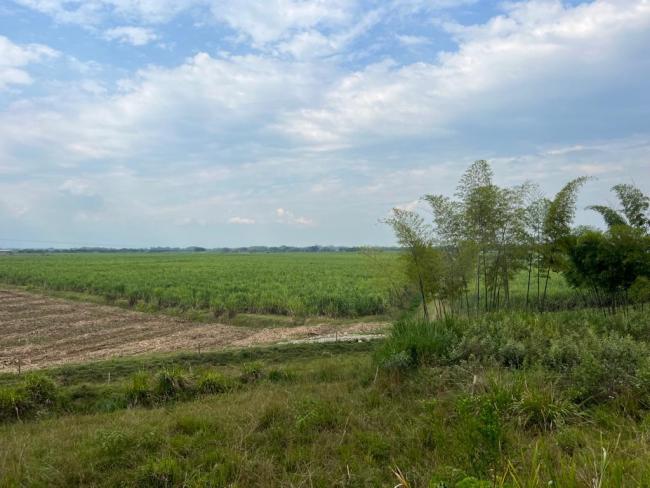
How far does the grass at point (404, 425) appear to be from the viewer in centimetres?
357

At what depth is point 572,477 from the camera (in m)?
2.54

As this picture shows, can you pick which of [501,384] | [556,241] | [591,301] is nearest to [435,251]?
[556,241]

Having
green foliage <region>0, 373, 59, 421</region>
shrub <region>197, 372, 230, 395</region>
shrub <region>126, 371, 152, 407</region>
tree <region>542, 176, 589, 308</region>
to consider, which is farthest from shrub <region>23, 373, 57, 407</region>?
tree <region>542, 176, 589, 308</region>

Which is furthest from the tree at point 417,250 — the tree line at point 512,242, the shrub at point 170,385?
the shrub at point 170,385

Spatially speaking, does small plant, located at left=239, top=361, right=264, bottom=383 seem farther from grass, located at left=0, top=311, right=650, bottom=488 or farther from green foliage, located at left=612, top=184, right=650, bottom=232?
green foliage, located at left=612, top=184, right=650, bottom=232

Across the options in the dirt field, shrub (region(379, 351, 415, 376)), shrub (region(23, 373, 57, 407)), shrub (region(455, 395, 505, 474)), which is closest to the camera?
shrub (region(455, 395, 505, 474))

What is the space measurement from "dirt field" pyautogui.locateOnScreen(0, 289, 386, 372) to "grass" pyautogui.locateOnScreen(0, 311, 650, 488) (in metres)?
6.88

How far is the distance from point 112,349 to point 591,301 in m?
18.4

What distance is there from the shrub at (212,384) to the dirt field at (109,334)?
20.8 ft

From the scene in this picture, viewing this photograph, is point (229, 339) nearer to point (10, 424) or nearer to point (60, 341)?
point (60, 341)

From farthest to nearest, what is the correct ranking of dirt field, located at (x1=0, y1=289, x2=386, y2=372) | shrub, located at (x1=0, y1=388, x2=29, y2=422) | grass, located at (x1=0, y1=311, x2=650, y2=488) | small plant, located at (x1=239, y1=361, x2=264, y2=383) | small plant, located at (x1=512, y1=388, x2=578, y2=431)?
dirt field, located at (x1=0, y1=289, x2=386, y2=372), small plant, located at (x1=239, y1=361, x2=264, y2=383), shrub, located at (x1=0, y1=388, x2=29, y2=422), small plant, located at (x1=512, y1=388, x2=578, y2=431), grass, located at (x1=0, y1=311, x2=650, y2=488)

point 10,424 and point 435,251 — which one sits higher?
point 435,251

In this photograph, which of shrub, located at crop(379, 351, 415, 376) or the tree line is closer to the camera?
shrub, located at crop(379, 351, 415, 376)

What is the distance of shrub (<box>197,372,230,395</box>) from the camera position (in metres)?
7.77
